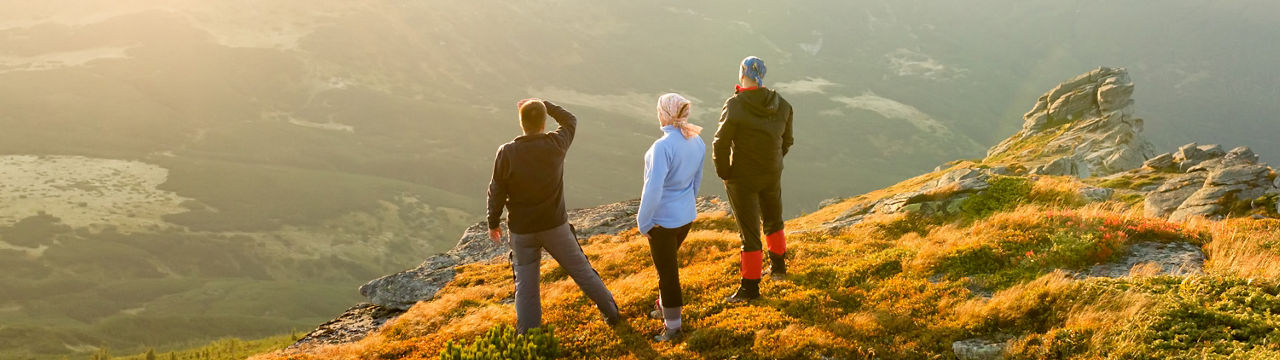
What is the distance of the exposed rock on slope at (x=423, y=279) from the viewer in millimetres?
13477

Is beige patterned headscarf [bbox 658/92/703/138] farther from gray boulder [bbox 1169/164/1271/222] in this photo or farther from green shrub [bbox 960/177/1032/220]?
gray boulder [bbox 1169/164/1271/222]

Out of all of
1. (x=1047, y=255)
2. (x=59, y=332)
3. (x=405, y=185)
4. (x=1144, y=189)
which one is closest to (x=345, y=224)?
(x=405, y=185)

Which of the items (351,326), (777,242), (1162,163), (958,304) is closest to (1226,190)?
(958,304)

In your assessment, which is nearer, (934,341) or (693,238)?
(934,341)

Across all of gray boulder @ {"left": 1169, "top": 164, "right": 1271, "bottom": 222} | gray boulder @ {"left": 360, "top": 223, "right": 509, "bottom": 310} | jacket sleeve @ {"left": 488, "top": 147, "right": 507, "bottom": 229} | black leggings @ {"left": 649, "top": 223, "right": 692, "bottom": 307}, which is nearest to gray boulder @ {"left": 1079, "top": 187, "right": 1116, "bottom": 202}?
gray boulder @ {"left": 1169, "top": 164, "right": 1271, "bottom": 222}

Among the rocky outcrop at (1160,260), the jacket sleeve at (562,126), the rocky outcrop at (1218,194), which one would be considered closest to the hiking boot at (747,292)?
the jacket sleeve at (562,126)

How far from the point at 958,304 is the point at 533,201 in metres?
5.45

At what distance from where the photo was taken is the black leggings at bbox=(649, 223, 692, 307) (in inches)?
316

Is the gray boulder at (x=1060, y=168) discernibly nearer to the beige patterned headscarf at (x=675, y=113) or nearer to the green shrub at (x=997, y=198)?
the green shrub at (x=997, y=198)

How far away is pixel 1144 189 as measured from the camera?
107 feet

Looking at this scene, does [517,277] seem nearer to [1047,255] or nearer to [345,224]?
[1047,255]

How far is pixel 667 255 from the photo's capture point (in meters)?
8.14

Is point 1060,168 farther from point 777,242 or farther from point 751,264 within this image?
point 751,264

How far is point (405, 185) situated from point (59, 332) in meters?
94.8
